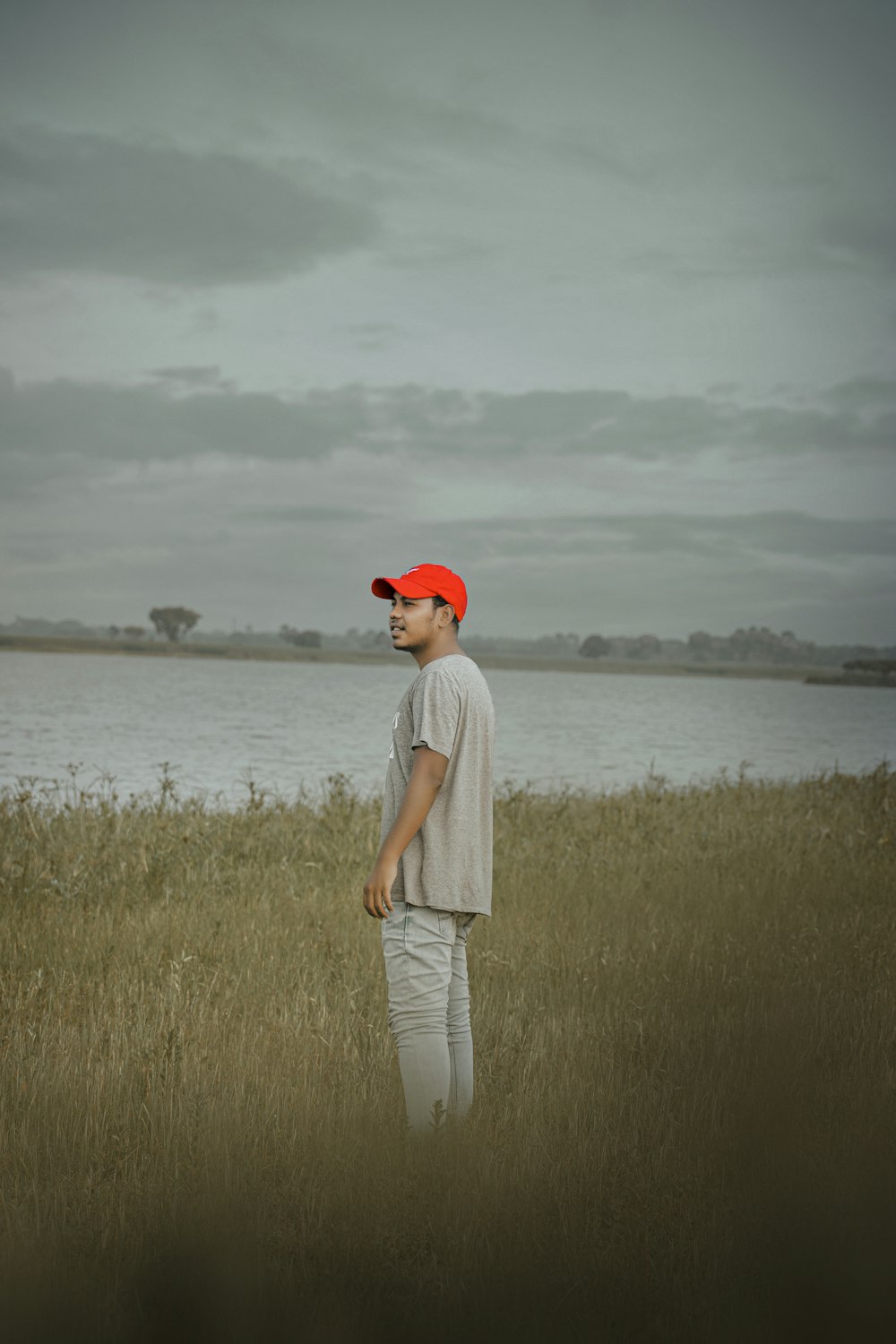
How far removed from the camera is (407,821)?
11.8 feet

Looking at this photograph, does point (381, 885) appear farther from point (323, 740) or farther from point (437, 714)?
point (323, 740)

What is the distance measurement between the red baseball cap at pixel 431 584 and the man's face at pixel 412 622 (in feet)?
0.11

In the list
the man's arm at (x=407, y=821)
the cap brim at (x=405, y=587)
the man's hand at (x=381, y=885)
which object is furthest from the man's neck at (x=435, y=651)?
the man's hand at (x=381, y=885)

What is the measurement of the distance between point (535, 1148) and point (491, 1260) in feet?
2.27

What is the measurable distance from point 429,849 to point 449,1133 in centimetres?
97

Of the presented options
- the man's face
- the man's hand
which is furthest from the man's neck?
the man's hand

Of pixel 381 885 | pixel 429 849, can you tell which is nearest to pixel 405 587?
pixel 429 849

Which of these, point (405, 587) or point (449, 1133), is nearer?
point (449, 1133)

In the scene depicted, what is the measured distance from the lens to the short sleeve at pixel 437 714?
3.60 m

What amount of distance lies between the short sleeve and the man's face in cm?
26

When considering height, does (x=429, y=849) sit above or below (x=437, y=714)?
below

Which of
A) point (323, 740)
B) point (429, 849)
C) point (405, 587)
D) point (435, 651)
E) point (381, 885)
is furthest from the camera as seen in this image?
point (323, 740)

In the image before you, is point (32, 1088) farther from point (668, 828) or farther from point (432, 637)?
point (668, 828)

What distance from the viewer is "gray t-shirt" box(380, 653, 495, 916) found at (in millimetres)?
3637
